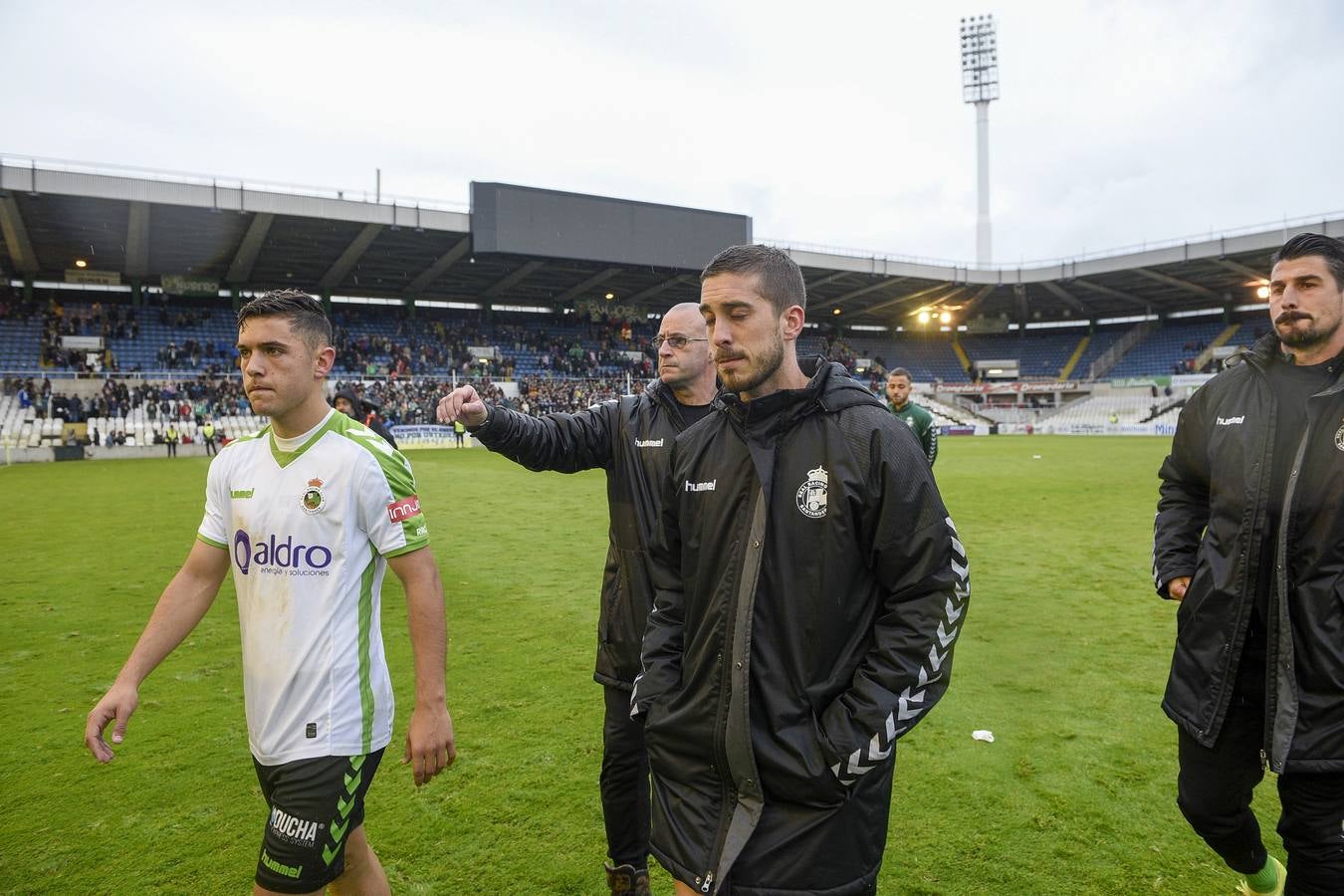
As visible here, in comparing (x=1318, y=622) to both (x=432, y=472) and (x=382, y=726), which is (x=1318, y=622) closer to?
(x=382, y=726)

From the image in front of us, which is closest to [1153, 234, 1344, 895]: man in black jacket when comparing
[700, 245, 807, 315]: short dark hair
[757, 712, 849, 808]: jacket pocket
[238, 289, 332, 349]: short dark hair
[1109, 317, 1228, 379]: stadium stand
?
[757, 712, 849, 808]: jacket pocket

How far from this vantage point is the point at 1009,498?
15195mm

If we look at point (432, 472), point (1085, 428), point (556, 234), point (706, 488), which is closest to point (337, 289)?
point (556, 234)

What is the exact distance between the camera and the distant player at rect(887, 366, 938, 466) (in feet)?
25.5

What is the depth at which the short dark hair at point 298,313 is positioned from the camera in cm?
261

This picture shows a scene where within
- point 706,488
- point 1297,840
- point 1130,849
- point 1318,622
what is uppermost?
point 706,488

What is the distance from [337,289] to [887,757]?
50.3 m

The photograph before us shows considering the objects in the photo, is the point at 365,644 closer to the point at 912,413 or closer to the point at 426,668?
Result: the point at 426,668

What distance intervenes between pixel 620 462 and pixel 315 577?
1.44 meters

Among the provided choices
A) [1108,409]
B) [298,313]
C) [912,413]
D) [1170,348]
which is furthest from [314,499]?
[1170,348]

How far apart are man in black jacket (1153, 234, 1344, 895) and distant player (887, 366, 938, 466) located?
14.5 ft

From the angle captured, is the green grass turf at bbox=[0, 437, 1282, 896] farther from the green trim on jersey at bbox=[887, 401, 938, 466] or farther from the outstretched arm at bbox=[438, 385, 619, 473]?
the outstretched arm at bbox=[438, 385, 619, 473]

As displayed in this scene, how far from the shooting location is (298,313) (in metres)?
2.66

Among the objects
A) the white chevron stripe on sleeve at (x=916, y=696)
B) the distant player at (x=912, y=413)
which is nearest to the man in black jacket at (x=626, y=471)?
the white chevron stripe on sleeve at (x=916, y=696)
